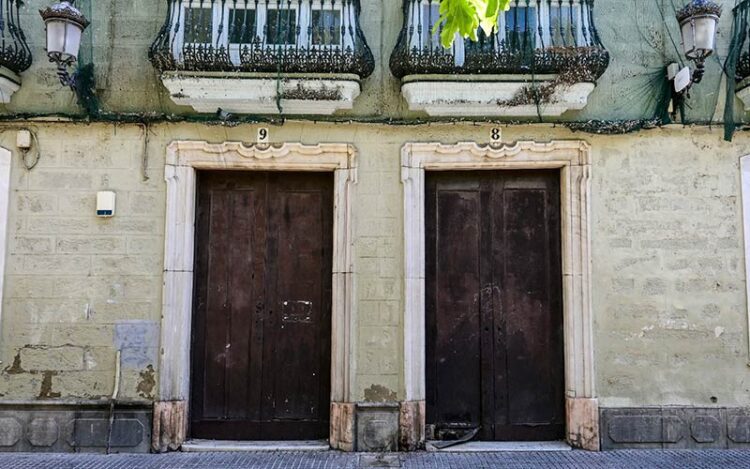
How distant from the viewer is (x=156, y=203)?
6.17m

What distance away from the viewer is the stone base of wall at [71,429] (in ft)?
19.3

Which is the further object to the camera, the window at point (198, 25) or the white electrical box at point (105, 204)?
the window at point (198, 25)

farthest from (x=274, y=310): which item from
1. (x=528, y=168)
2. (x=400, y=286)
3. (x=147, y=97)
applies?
(x=528, y=168)

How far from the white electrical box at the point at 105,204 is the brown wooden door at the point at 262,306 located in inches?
32.7

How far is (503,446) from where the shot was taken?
6102 millimetres

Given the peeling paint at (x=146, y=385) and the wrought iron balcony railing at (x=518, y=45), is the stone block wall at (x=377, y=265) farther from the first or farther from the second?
the wrought iron balcony railing at (x=518, y=45)

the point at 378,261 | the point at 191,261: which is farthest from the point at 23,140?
the point at 378,261

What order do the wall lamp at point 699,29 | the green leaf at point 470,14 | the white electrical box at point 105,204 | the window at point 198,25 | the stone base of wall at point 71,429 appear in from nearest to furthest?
1. the green leaf at point 470,14
2. the wall lamp at point 699,29
3. the stone base of wall at point 71,429
4. the white electrical box at point 105,204
5. the window at point 198,25

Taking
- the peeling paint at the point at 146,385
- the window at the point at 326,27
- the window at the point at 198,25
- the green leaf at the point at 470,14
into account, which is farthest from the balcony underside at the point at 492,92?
the peeling paint at the point at 146,385

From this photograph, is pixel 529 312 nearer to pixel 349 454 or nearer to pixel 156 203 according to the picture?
pixel 349 454

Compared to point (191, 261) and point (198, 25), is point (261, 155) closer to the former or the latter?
point (191, 261)

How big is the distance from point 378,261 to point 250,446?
2189 millimetres

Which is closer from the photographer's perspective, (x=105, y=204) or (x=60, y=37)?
(x=60, y=37)

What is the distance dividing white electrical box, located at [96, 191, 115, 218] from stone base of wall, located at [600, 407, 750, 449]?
16.9 ft
